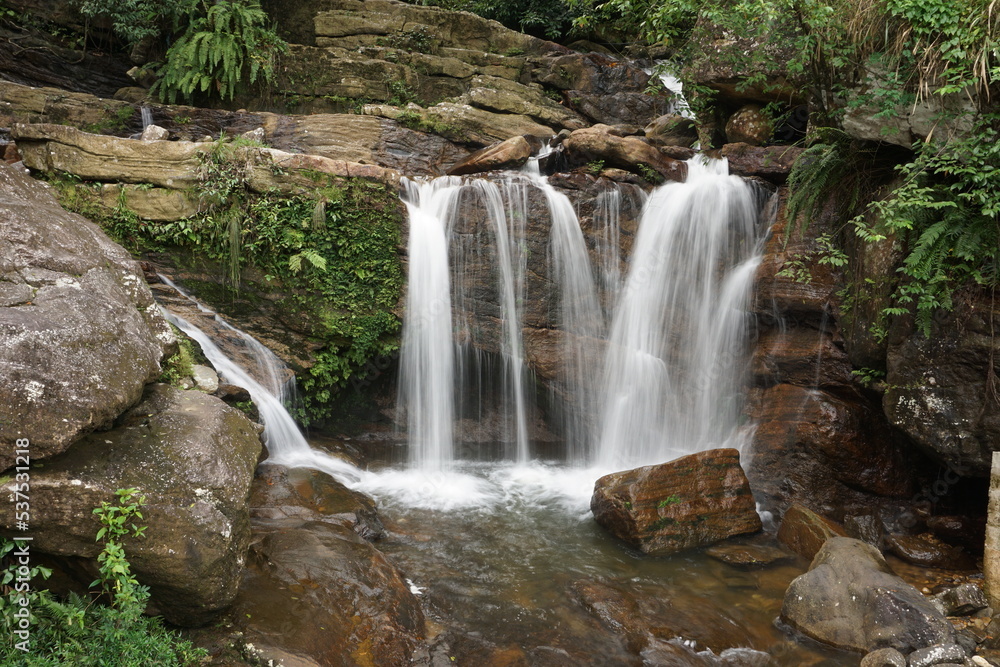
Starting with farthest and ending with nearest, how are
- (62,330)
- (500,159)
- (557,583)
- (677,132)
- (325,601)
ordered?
1. (677,132)
2. (500,159)
3. (557,583)
4. (325,601)
5. (62,330)

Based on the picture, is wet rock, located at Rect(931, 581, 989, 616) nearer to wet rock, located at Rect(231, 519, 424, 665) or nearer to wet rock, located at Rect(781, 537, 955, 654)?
wet rock, located at Rect(781, 537, 955, 654)

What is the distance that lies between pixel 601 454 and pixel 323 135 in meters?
7.46

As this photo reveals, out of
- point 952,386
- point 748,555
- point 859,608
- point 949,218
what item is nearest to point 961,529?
point 952,386

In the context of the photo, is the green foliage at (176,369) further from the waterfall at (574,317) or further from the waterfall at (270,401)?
the waterfall at (574,317)

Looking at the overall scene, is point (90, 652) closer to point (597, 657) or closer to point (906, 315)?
point (597, 657)

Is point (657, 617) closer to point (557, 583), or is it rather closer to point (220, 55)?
A: point (557, 583)

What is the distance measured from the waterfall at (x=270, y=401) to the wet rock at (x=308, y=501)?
2.24ft

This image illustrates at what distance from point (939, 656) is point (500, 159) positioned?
9.02 meters

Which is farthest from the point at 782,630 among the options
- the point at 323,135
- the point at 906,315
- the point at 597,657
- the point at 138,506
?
the point at 323,135

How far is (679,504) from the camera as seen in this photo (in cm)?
731

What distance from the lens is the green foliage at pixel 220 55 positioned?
12273 millimetres

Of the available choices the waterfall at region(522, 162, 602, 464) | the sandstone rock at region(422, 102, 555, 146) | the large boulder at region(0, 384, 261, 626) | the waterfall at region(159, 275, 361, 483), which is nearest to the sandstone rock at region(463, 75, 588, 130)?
the sandstone rock at region(422, 102, 555, 146)

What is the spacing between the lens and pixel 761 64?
408 inches

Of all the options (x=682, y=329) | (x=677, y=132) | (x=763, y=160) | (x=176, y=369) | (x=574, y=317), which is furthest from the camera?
(x=677, y=132)
